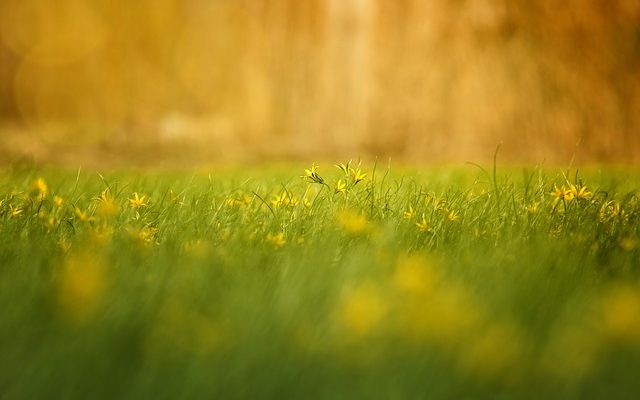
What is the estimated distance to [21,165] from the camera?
129 inches

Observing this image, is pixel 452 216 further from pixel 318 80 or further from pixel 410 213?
pixel 318 80

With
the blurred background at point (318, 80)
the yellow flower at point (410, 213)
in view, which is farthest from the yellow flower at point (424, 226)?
the blurred background at point (318, 80)

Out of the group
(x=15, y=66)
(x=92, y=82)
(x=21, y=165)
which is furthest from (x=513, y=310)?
(x=15, y=66)

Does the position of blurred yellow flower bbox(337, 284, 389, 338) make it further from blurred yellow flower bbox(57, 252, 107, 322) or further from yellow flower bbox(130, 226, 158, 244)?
yellow flower bbox(130, 226, 158, 244)

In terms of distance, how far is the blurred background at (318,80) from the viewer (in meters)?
6.60

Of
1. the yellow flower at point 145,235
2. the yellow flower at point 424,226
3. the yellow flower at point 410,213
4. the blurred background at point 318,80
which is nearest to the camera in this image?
the yellow flower at point 145,235

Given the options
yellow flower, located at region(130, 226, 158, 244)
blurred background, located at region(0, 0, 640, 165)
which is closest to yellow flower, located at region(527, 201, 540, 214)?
yellow flower, located at region(130, 226, 158, 244)

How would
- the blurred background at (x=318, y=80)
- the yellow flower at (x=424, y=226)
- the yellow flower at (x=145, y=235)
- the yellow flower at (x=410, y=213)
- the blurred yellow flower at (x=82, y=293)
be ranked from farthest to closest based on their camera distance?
1. the blurred background at (x=318, y=80)
2. the yellow flower at (x=410, y=213)
3. the yellow flower at (x=424, y=226)
4. the yellow flower at (x=145, y=235)
5. the blurred yellow flower at (x=82, y=293)

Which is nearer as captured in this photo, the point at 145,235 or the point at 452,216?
the point at 145,235

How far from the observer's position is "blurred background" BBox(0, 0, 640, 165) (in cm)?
660

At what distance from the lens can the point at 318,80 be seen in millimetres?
7008

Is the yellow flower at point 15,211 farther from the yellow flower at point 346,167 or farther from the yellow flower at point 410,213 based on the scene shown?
the yellow flower at point 410,213

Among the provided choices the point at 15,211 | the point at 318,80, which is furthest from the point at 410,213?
the point at 318,80

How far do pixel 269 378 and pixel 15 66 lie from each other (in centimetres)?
733
